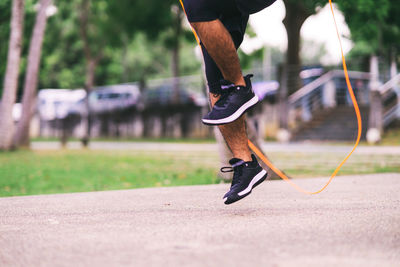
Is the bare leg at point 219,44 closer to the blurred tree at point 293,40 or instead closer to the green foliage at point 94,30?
the green foliage at point 94,30

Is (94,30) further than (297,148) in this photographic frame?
Yes

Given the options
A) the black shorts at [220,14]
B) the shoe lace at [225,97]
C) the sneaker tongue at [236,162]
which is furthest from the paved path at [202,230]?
the black shorts at [220,14]

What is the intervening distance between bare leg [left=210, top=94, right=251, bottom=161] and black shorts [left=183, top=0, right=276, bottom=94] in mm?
130

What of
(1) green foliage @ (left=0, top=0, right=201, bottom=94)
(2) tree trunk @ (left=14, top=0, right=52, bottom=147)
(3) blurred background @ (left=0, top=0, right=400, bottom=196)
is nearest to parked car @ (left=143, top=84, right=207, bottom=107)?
(3) blurred background @ (left=0, top=0, right=400, bottom=196)

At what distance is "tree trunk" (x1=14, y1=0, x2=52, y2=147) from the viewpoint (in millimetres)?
16047

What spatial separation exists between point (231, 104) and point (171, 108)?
23.0 m

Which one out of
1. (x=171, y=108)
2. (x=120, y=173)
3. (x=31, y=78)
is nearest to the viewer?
(x=120, y=173)

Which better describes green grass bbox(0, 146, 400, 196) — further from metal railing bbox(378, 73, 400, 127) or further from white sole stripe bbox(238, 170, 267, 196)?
metal railing bbox(378, 73, 400, 127)

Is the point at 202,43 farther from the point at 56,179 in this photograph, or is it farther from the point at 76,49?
the point at 76,49

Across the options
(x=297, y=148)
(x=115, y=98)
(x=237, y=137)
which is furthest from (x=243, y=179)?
(x=115, y=98)

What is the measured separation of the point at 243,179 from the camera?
10.1 ft

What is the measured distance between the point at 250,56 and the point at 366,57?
421 inches

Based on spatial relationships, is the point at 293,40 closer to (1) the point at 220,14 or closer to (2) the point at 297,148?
(2) the point at 297,148

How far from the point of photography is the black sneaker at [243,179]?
302cm
